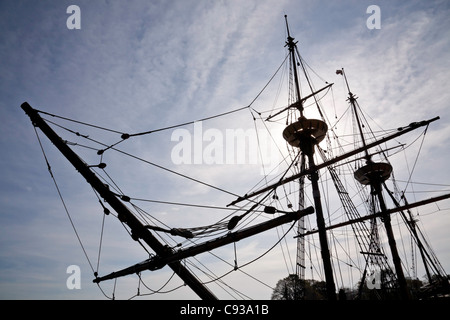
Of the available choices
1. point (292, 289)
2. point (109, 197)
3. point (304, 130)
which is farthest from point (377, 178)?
point (292, 289)

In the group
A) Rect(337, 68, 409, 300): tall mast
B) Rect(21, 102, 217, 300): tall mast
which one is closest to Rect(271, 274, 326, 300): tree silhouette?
Rect(337, 68, 409, 300): tall mast

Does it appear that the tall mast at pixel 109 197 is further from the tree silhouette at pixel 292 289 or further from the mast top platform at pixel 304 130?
the tree silhouette at pixel 292 289

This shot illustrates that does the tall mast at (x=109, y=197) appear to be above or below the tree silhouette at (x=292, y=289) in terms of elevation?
above

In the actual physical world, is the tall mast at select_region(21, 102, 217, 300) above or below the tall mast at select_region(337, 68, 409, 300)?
below

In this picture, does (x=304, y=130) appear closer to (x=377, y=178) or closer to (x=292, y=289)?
(x=377, y=178)

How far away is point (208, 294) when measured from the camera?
8.97 m

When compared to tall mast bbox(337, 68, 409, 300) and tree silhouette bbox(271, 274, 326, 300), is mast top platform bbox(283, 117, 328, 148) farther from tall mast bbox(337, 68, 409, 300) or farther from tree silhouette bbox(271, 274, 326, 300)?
tree silhouette bbox(271, 274, 326, 300)

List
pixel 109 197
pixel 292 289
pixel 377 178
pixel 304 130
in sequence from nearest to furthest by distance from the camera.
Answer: pixel 109 197, pixel 304 130, pixel 377 178, pixel 292 289

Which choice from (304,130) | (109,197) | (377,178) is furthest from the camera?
(377,178)

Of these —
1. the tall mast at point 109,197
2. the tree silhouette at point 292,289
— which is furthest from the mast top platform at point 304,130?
the tree silhouette at point 292,289
